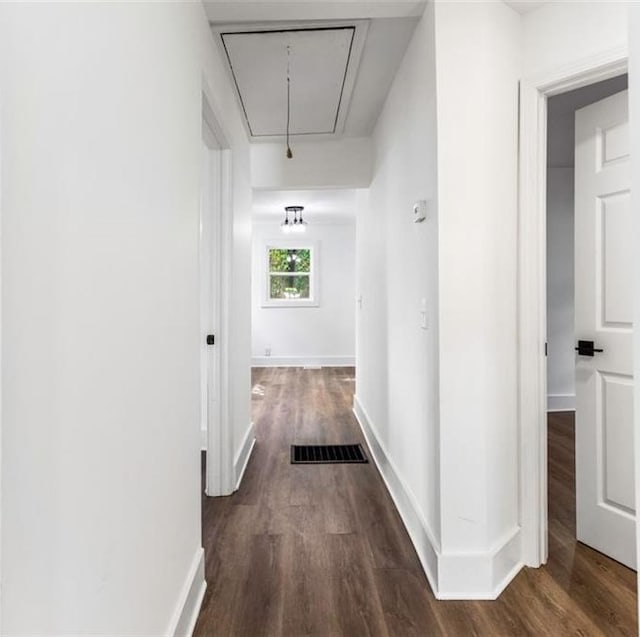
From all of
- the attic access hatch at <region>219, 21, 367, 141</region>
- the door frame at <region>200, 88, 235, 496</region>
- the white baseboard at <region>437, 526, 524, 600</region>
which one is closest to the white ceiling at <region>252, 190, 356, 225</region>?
the attic access hatch at <region>219, 21, 367, 141</region>

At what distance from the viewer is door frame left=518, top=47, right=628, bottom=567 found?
1.68m

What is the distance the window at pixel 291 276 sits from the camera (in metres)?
6.88

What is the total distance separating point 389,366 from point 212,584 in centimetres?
150

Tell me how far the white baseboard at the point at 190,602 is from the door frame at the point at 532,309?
53.4 inches

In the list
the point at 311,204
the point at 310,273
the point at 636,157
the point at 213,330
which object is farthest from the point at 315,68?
the point at 310,273

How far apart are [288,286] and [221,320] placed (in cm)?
464

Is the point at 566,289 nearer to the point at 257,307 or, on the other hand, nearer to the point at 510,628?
the point at 510,628

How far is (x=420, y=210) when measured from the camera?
1.78 m

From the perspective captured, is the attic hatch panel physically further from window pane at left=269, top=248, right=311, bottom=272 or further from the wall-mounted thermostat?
window pane at left=269, top=248, right=311, bottom=272

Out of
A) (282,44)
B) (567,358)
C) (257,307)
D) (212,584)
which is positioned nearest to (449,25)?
(282,44)

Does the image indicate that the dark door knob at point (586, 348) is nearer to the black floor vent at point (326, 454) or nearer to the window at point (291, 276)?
the black floor vent at point (326, 454)

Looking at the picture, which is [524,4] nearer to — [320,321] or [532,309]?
[532,309]

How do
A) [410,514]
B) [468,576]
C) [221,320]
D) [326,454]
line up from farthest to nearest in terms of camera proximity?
1. [326,454]
2. [221,320]
3. [410,514]
4. [468,576]

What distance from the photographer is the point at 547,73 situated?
1.64 metres
